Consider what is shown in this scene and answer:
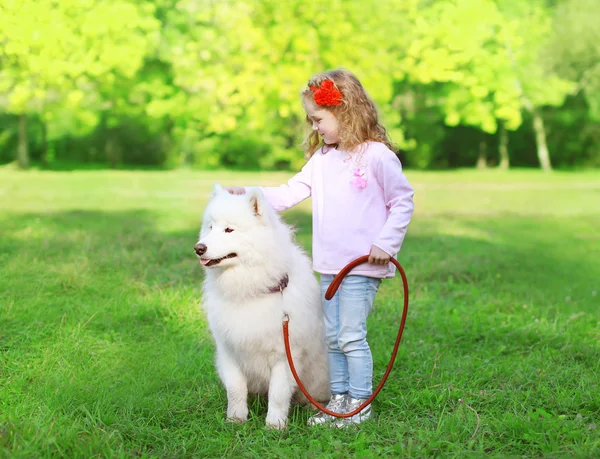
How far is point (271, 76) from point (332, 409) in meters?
9.58

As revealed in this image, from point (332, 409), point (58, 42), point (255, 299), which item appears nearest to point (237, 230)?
point (255, 299)

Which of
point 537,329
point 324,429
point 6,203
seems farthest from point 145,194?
point 324,429

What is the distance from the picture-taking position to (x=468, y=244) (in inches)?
353

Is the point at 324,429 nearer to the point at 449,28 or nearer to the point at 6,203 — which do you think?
the point at 6,203

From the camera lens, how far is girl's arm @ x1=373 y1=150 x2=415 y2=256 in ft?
11.1

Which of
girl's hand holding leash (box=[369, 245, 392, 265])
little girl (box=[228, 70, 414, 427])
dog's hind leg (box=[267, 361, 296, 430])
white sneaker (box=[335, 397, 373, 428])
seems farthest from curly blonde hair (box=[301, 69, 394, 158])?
white sneaker (box=[335, 397, 373, 428])

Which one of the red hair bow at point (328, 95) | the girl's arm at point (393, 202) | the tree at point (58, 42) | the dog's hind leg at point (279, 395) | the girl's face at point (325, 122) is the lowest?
the dog's hind leg at point (279, 395)

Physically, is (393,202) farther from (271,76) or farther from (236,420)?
(271,76)

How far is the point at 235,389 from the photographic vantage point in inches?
138

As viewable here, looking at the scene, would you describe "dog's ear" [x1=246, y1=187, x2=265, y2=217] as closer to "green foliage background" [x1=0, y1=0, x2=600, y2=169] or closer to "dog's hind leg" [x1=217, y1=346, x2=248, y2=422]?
"dog's hind leg" [x1=217, y1=346, x2=248, y2=422]

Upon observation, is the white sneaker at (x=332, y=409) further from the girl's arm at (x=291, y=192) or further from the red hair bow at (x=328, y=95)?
the red hair bow at (x=328, y=95)

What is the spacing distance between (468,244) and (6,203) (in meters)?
7.79

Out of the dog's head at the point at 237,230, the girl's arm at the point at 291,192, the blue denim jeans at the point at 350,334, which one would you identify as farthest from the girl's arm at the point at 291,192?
the blue denim jeans at the point at 350,334

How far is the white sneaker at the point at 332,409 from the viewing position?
3.56 meters
